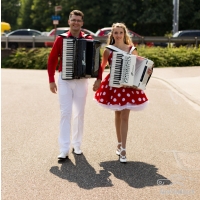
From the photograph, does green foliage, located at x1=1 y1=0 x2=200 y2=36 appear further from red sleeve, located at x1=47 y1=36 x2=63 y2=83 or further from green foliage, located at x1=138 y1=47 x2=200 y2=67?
red sleeve, located at x1=47 y1=36 x2=63 y2=83

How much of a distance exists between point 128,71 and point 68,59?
80 centimetres

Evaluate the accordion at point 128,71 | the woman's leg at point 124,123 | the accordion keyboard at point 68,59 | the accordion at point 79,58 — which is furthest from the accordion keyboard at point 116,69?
the accordion keyboard at point 68,59

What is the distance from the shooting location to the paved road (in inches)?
202

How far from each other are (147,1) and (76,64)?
39.8 meters

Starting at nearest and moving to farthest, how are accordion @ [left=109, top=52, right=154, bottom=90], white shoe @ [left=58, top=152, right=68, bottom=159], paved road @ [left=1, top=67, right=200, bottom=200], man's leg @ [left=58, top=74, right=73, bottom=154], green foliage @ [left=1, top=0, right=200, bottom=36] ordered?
paved road @ [left=1, top=67, right=200, bottom=200], accordion @ [left=109, top=52, right=154, bottom=90], white shoe @ [left=58, top=152, right=68, bottom=159], man's leg @ [left=58, top=74, right=73, bottom=154], green foliage @ [left=1, top=0, right=200, bottom=36]

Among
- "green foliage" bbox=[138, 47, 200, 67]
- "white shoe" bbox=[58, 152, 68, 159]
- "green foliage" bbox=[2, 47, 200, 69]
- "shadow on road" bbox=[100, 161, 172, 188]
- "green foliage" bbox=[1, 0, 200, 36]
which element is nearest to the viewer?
"shadow on road" bbox=[100, 161, 172, 188]

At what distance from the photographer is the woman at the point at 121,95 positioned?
250 inches

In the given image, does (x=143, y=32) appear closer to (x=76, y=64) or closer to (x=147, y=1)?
(x=147, y=1)

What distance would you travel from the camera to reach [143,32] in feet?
163

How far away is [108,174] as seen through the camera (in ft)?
18.8

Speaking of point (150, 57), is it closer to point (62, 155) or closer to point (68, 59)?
point (68, 59)

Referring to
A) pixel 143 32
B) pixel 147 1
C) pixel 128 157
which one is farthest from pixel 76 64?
pixel 143 32

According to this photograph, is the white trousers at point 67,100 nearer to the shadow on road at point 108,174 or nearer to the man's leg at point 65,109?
the man's leg at point 65,109

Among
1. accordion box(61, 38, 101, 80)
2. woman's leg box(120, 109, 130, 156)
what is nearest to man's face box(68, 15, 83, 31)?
accordion box(61, 38, 101, 80)
